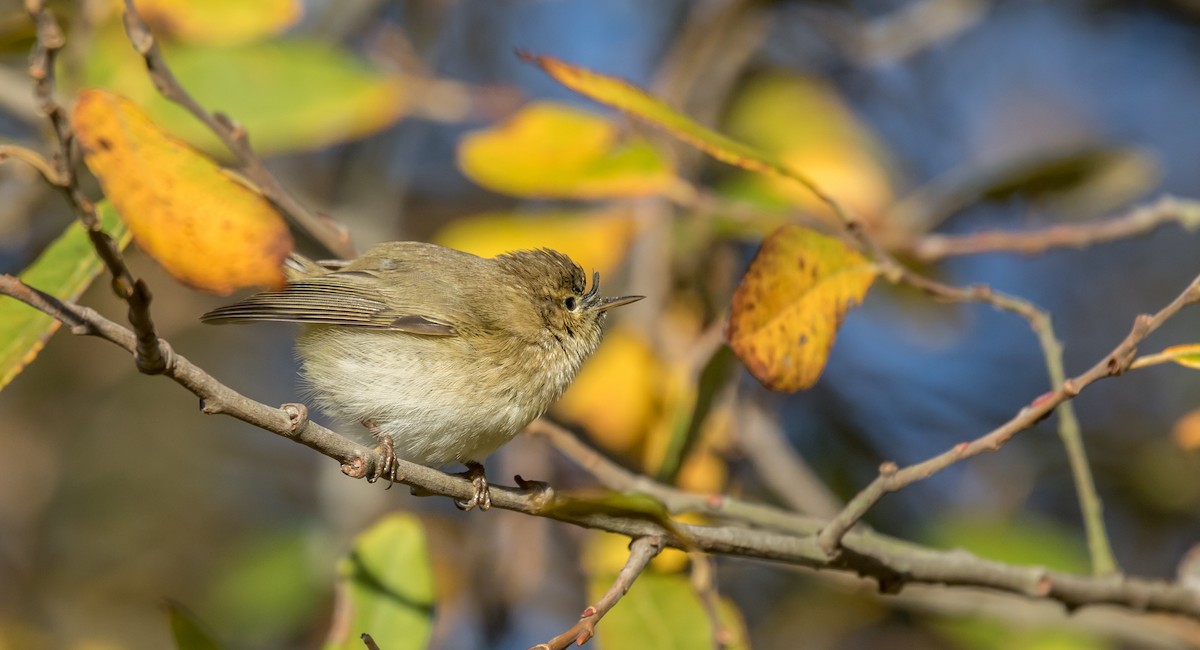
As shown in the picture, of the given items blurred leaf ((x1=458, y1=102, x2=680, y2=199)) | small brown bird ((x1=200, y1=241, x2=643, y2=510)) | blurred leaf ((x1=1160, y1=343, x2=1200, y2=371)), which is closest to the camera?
blurred leaf ((x1=1160, y1=343, x2=1200, y2=371))

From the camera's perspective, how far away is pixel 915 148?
16.0 feet

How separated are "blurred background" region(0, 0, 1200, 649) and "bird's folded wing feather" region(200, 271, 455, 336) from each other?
38 centimetres

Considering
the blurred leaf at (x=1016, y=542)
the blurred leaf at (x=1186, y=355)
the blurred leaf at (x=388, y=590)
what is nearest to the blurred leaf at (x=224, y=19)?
the blurred leaf at (x=388, y=590)

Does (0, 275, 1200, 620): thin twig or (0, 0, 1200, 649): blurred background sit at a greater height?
(0, 0, 1200, 649): blurred background

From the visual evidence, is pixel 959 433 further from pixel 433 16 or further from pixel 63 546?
pixel 63 546

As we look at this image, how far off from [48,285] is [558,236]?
152 cm

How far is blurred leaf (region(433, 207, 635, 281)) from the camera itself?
2.90 meters

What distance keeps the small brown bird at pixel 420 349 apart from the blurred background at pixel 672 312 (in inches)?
10.6

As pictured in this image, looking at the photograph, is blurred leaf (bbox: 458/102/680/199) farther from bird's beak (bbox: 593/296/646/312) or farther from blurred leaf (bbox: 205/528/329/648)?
blurred leaf (bbox: 205/528/329/648)

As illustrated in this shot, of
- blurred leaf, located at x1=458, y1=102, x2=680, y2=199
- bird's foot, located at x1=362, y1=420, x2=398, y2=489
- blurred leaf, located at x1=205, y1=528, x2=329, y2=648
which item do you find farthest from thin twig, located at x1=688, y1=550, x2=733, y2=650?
blurred leaf, located at x1=205, y1=528, x2=329, y2=648

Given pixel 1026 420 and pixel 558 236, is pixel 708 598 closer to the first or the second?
pixel 1026 420

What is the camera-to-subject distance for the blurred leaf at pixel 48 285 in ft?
4.66

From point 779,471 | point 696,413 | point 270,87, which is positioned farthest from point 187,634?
point 779,471

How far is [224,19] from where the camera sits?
8.09 ft
